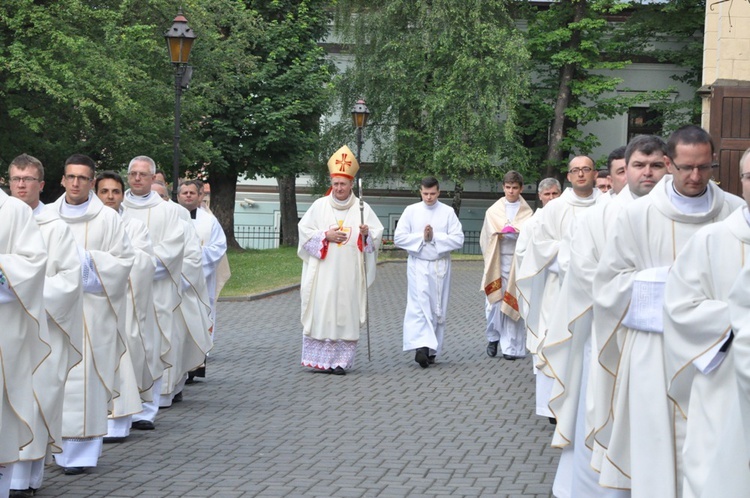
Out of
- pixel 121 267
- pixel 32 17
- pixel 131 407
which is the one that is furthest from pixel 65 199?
pixel 32 17

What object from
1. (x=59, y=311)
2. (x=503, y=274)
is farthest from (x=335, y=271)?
(x=59, y=311)

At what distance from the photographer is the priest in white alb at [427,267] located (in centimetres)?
1429

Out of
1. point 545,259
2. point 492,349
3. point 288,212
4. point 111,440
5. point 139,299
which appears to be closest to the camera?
point 111,440

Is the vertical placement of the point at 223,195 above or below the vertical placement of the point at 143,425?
above

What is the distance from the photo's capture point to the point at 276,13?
128 ft

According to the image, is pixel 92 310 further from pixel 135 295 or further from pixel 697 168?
pixel 697 168

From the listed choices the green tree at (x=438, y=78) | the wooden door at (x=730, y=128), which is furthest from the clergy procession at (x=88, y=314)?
the green tree at (x=438, y=78)

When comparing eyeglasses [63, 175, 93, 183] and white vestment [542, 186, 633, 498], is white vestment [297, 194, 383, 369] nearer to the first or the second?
eyeglasses [63, 175, 93, 183]

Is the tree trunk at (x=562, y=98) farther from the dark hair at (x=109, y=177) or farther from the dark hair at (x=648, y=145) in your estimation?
the dark hair at (x=648, y=145)

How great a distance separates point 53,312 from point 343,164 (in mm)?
6894

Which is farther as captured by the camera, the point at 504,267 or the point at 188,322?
the point at 504,267

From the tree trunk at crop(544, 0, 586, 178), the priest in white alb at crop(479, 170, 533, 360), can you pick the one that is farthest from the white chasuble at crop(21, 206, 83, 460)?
the tree trunk at crop(544, 0, 586, 178)

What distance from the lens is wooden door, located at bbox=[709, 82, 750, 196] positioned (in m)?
16.7

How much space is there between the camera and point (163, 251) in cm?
1087
